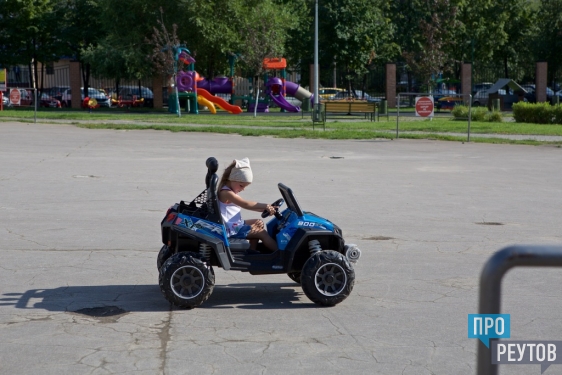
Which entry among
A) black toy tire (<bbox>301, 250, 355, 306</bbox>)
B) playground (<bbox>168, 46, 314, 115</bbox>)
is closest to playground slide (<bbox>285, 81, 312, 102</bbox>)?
playground (<bbox>168, 46, 314, 115</bbox>)

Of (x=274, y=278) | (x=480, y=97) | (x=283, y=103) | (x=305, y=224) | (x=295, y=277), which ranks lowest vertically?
(x=274, y=278)

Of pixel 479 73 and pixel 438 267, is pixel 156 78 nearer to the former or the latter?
pixel 479 73

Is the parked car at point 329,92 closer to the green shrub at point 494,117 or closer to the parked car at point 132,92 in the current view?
the parked car at point 132,92

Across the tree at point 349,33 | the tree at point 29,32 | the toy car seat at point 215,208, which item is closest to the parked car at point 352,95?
the tree at point 349,33

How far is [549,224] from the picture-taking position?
11.4m

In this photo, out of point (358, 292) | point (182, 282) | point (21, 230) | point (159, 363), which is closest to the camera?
point (159, 363)

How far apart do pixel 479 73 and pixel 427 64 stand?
842cm

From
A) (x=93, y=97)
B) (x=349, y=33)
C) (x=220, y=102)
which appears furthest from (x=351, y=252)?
(x=93, y=97)

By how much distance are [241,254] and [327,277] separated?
0.79 m

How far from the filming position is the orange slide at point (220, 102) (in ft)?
150

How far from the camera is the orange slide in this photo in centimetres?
4581

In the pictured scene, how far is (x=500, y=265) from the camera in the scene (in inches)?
102

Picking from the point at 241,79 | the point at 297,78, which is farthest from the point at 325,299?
the point at 297,78

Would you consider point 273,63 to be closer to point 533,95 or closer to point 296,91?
point 296,91
